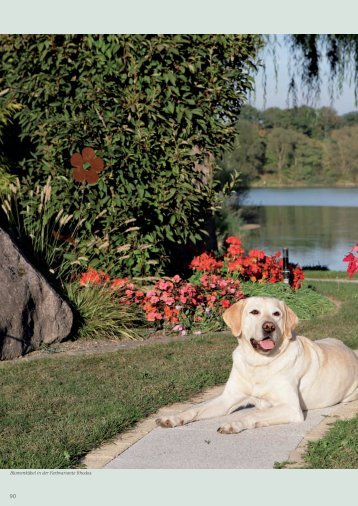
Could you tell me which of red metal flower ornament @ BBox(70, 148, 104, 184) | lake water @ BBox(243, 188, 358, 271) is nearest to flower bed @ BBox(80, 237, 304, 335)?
red metal flower ornament @ BBox(70, 148, 104, 184)

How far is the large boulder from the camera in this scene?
8289 mm

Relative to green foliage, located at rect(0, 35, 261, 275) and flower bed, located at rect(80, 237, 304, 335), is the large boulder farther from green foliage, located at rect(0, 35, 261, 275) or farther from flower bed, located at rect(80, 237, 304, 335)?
green foliage, located at rect(0, 35, 261, 275)

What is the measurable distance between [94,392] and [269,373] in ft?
5.43

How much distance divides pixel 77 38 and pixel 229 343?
15.0ft

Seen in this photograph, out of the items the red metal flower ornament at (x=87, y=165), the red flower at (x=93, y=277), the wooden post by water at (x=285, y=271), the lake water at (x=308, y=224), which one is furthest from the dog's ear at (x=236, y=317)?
the lake water at (x=308, y=224)

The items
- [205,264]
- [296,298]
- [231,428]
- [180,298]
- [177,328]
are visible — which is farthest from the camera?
[296,298]

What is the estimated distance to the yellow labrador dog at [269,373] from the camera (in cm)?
562

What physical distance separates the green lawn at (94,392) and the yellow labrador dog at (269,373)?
0.50 metres

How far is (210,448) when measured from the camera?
5.13 meters

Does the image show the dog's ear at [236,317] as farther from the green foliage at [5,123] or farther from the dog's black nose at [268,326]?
the green foliage at [5,123]

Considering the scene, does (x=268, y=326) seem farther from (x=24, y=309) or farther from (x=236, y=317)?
(x=24, y=309)

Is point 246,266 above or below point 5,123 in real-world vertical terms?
below

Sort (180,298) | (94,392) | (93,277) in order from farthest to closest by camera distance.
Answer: (93,277)
(180,298)
(94,392)

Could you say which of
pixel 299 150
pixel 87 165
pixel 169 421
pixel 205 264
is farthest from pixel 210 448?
pixel 299 150
